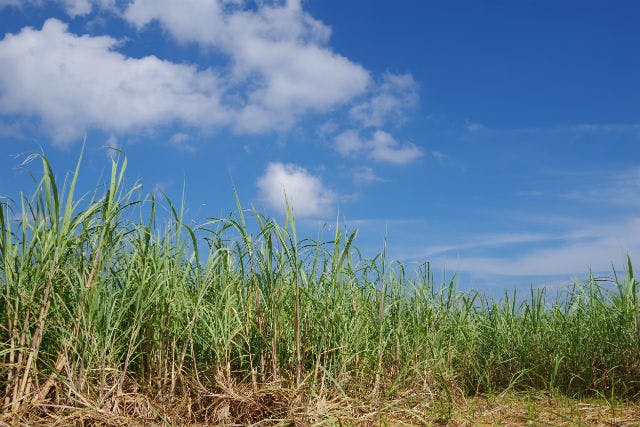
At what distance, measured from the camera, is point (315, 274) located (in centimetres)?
351

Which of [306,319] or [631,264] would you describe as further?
[631,264]

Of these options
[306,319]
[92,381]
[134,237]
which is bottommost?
[92,381]

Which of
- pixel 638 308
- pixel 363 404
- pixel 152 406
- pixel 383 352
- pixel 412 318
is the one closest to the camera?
pixel 152 406

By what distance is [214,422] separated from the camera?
2967mm

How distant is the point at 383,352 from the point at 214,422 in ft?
4.09

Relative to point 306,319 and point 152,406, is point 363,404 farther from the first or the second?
point 152,406

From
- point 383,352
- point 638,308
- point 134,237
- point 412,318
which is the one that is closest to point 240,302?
point 134,237

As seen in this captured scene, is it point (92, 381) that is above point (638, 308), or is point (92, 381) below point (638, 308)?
below

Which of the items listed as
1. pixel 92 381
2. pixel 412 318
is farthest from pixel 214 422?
pixel 412 318

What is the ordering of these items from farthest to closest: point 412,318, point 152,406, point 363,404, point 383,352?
point 412,318 < point 383,352 < point 363,404 < point 152,406

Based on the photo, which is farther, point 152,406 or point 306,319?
point 306,319

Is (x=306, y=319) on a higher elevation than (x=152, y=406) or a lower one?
higher

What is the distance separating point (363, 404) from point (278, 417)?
508 millimetres

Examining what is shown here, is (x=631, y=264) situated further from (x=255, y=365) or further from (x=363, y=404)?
(x=255, y=365)
